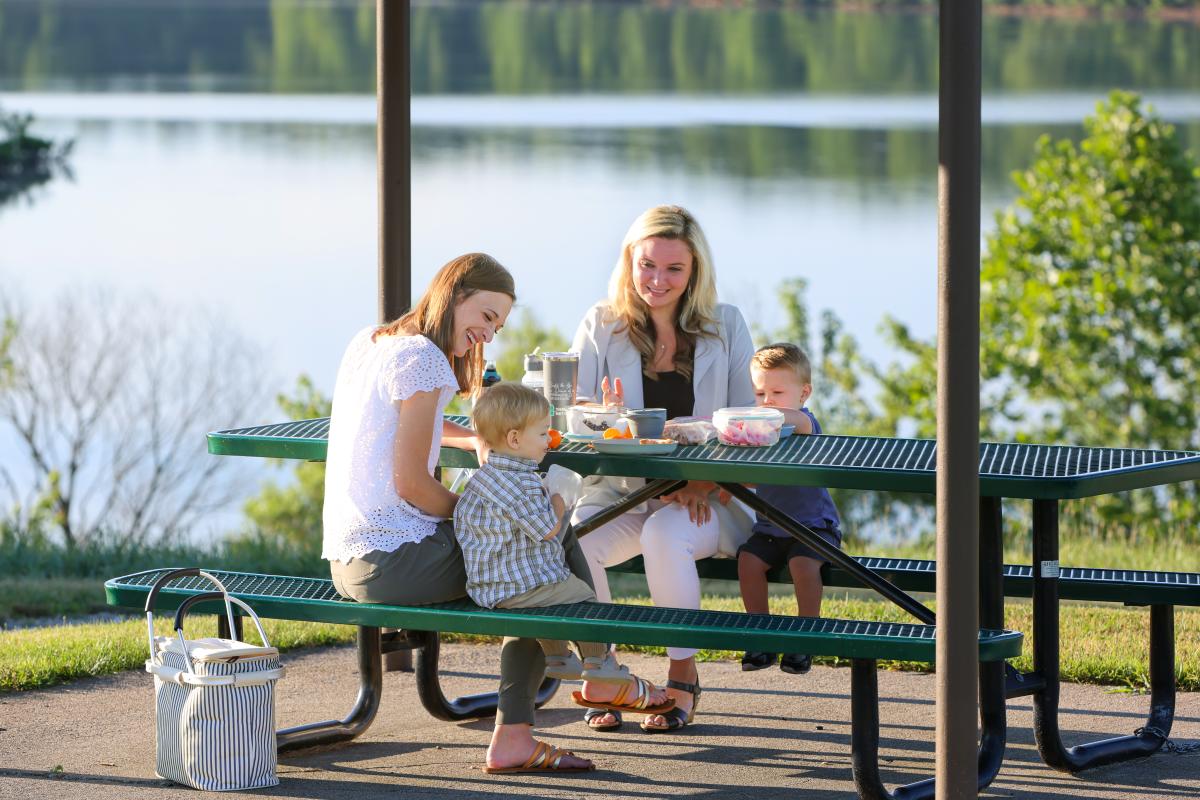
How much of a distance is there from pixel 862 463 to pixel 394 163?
197 cm

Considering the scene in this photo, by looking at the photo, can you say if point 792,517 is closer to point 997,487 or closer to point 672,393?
point 672,393

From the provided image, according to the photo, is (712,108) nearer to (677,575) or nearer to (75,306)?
(75,306)

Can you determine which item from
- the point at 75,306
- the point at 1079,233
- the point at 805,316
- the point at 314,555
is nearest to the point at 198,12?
the point at 75,306

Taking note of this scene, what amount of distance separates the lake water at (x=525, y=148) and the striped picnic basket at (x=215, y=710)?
75.9 ft

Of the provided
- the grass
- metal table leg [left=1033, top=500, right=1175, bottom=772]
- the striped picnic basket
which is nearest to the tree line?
the grass

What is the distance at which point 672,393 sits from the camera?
5.12 m

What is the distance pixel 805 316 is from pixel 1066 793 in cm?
2211

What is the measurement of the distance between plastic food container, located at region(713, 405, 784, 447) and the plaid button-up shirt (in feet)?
1.80

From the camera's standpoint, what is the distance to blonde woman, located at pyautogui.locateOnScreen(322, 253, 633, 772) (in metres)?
4.15

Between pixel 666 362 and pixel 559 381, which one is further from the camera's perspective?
pixel 666 362

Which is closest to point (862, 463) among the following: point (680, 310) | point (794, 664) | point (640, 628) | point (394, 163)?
point (640, 628)

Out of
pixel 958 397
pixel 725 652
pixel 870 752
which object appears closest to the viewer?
pixel 958 397

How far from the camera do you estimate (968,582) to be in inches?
144

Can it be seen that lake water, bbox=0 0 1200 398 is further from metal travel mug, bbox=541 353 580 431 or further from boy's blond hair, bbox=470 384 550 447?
boy's blond hair, bbox=470 384 550 447
